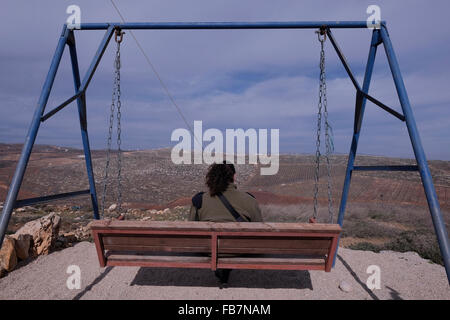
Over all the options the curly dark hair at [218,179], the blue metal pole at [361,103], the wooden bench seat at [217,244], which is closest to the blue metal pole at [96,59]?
the wooden bench seat at [217,244]

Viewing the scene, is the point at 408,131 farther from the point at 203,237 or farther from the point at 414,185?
the point at 414,185

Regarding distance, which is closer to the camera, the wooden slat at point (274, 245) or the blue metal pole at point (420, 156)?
the blue metal pole at point (420, 156)

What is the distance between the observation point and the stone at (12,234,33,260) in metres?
4.46

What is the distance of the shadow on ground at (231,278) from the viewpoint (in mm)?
3877

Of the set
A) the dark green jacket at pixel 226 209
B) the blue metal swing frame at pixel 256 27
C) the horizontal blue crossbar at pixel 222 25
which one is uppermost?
the horizontal blue crossbar at pixel 222 25

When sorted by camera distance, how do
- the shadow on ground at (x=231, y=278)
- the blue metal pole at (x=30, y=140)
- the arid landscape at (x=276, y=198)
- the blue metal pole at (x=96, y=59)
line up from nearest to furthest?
the blue metal pole at (x=30, y=140)
the blue metal pole at (x=96, y=59)
the shadow on ground at (x=231, y=278)
the arid landscape at (x=276, y=198)

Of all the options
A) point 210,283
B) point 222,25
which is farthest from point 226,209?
point 222,25

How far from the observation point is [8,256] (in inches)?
164

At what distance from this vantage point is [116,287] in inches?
149

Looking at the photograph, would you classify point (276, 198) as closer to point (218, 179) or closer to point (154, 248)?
point (218, 179)

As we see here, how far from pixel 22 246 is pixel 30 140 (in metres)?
2.34

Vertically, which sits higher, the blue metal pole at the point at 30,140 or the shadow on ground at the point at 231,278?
the blue metal pole at the point at 30,140

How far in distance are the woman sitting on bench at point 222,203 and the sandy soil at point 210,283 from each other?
1.01 meters

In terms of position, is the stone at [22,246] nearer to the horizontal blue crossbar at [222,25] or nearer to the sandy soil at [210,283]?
the sandy soil at [210,283]
